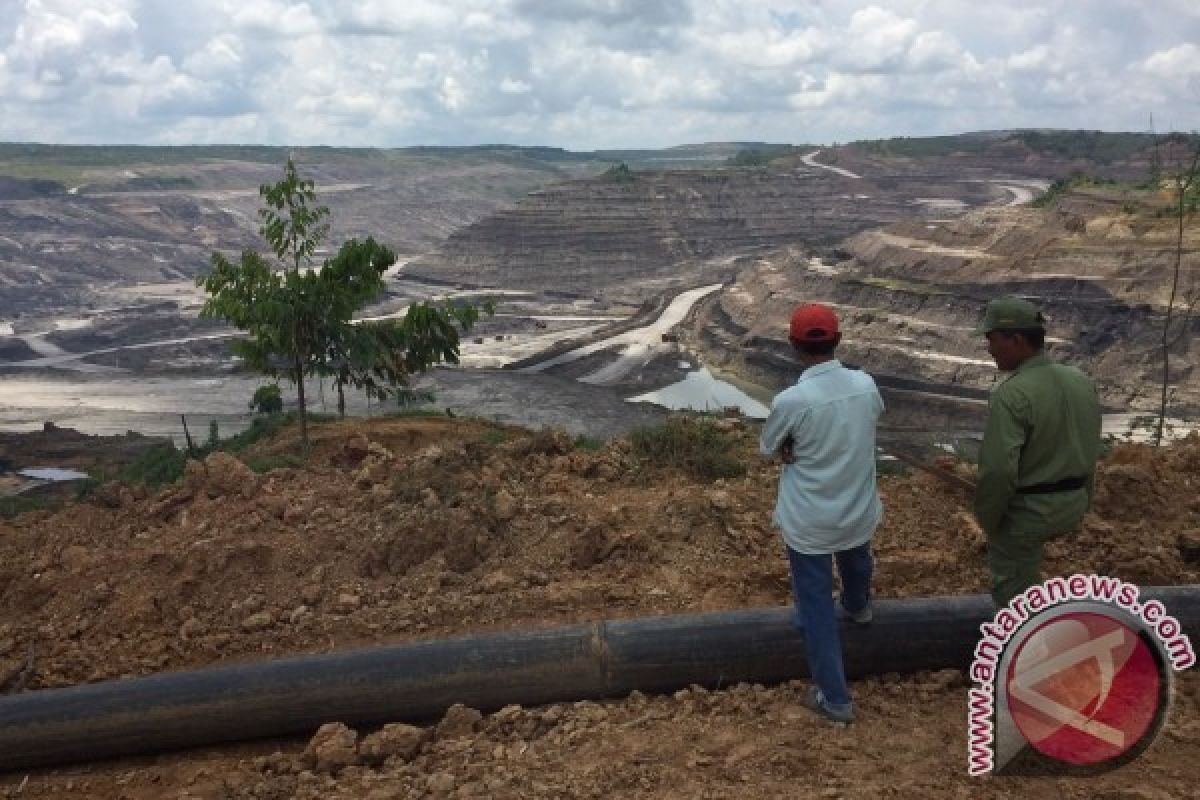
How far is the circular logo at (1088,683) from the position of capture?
2738mm

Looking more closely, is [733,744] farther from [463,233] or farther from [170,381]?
[463,233]

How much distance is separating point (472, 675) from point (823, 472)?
184 cm

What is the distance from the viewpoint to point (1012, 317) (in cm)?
331

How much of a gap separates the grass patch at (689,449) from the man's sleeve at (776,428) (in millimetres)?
3085

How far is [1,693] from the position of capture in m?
4.80

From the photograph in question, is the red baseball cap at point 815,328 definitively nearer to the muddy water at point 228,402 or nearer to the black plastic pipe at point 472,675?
the black plastic pipe at point 472,675

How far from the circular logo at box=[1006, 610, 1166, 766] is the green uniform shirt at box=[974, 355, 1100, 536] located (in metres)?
0.61

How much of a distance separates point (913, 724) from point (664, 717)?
39.1 inches

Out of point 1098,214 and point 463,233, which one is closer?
point 1098,214

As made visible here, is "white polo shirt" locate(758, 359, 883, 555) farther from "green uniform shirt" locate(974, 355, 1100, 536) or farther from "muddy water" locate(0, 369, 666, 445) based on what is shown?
"muddy water" locate(0, 369, 666, 445)

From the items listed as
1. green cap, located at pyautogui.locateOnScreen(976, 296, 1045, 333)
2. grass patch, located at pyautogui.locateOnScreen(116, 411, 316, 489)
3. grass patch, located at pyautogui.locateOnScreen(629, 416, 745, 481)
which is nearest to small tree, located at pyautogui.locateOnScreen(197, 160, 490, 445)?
grass patch, located at pyautogui.locateOnScreen(116, 411, 316, 489)

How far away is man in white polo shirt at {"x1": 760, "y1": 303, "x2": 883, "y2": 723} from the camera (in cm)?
344

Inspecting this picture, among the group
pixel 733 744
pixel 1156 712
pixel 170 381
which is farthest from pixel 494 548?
pixel 170 381

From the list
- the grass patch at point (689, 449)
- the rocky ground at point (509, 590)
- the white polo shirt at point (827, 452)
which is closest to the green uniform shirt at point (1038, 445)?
the white polo shirt at point (827, 452)
